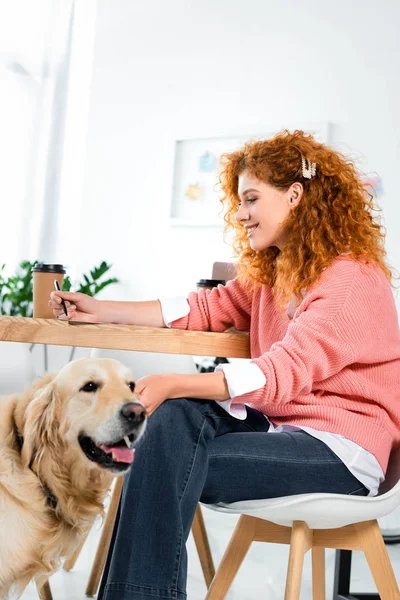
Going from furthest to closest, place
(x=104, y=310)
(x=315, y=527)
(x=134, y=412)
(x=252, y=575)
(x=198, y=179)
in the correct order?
(x=198, y=179) → (x=252, y=575) → (x=104, y=310) → (x=315, y=527) → (x=134, y=412)

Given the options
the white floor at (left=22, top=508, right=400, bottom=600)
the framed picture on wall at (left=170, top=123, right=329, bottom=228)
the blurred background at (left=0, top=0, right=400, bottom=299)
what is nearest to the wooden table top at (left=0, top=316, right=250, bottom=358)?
the white floor at (left=22, top=508, right=400, bottom=600)

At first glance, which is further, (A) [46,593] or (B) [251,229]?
(A) [46,593]

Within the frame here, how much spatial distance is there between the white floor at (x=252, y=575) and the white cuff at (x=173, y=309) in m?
0.64

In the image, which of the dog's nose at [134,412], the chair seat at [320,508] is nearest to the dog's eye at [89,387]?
the dog's nose at [134,412]

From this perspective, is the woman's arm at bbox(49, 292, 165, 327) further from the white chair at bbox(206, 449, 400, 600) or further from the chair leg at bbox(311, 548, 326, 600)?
the chair leg at bbox(311, 548, 326, 600)

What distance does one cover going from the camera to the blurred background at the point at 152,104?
376 centimetres

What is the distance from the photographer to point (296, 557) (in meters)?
1.31

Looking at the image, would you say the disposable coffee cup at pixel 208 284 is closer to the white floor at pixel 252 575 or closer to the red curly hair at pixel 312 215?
A: the red curly hair at pixel 312 215

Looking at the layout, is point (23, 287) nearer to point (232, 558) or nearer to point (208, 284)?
point (208, 284)

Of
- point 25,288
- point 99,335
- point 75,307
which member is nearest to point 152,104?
point 25,288

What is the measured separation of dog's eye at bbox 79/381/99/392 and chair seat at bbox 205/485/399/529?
0.35 metres

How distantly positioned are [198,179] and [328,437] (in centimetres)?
294

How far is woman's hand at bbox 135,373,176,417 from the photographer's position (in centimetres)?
121

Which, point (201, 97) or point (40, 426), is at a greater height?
point (201, 97)
